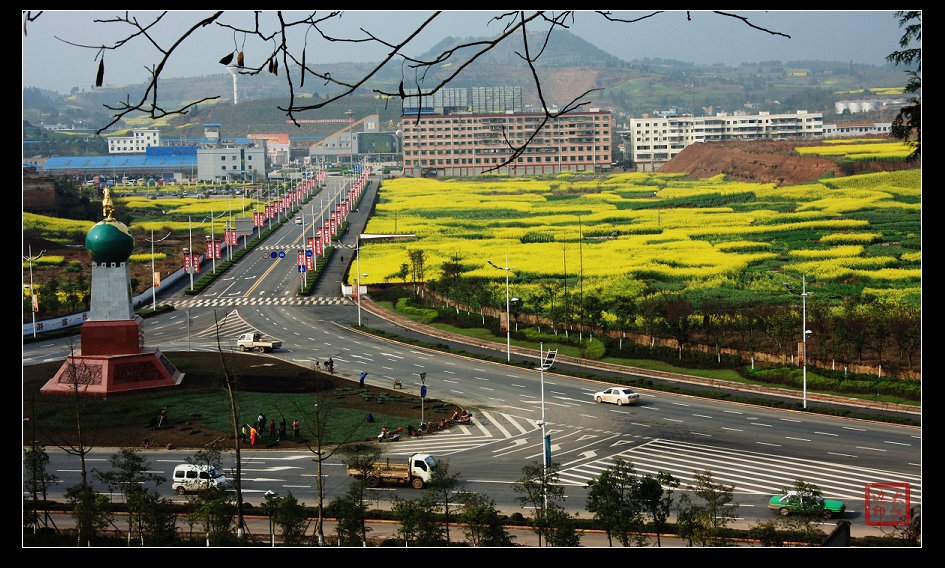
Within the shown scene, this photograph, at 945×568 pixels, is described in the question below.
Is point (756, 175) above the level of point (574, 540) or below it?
above

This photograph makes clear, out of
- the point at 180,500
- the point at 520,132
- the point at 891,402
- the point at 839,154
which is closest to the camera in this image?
the point at 180,500

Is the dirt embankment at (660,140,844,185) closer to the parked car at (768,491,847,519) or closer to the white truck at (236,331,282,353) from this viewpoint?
the white truck at (236,331,282,353)

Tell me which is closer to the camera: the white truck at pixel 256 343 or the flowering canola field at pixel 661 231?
the white truck at pixel 256 343

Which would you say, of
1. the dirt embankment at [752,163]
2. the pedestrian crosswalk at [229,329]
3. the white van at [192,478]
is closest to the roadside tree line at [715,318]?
the pedestrian crosswalk at [229,329]

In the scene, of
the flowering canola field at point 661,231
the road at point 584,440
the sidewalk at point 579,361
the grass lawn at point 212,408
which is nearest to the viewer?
the road at point 584,440

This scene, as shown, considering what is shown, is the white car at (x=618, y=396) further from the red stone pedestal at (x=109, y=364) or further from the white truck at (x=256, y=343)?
the white truck at (x=256, y=343)

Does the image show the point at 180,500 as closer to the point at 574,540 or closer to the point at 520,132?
the point at 574,540

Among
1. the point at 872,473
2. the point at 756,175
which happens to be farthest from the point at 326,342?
the point at 756,175
